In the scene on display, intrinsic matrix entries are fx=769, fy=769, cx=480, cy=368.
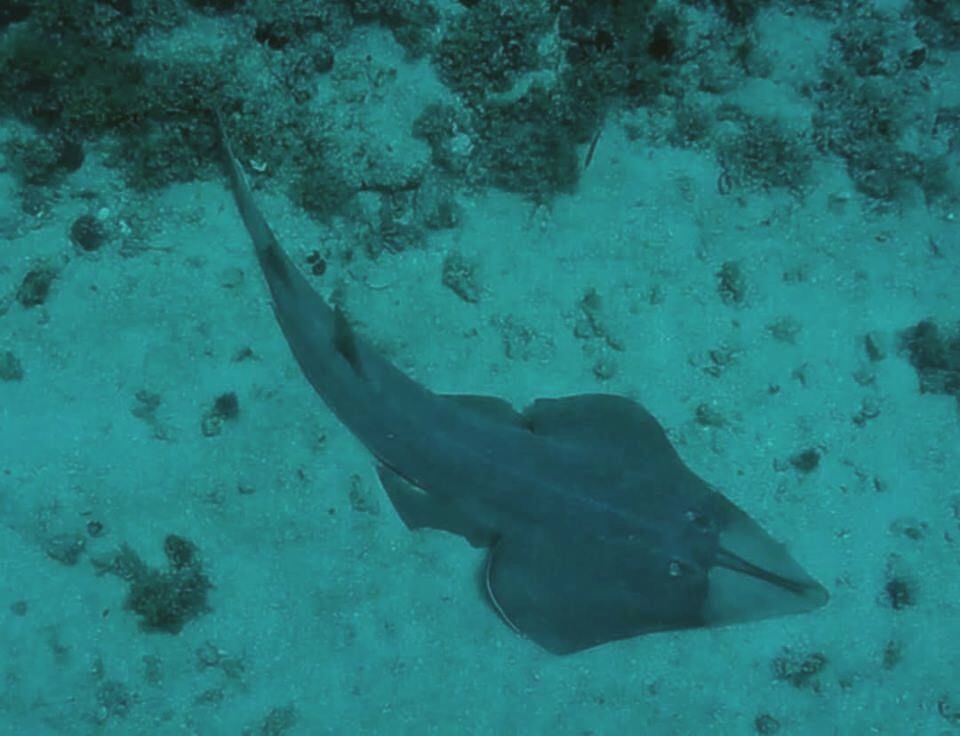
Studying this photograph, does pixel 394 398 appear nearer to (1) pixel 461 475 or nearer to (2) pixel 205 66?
(1) pixel 461 475

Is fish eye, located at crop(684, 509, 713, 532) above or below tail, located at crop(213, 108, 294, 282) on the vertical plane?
below

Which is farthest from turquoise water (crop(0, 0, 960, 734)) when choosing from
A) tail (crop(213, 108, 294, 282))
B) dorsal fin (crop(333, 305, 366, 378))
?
dorsal fin (crop(333, 305, 366, 378))

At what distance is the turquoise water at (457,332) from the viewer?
5461 millimetres

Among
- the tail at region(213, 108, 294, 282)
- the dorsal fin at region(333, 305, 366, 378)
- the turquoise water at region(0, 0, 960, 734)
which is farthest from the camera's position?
the tail at region(213, 108, 294, 282)

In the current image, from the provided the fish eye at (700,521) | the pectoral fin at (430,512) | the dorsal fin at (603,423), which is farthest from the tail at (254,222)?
the fish eye at (700,521)

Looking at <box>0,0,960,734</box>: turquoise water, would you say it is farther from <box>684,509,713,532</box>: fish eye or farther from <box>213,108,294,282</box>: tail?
<box>684,509,713,532</box>: fish eye

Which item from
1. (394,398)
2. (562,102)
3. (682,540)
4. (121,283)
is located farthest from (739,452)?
(121,283)

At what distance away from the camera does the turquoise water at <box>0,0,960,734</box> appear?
5.46 meters

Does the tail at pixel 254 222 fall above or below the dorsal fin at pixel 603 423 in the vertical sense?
above

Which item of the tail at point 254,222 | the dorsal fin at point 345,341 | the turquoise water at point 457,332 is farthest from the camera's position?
the tail at point 254,222

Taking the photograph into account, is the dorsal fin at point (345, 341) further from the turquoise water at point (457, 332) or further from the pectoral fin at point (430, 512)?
the pectoral fin at point (430, 512)

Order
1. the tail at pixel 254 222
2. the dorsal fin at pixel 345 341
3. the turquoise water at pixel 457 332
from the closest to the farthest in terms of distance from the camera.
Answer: the dorsal fin at pixel 345 341 < the turquoise water at pixel 457 332 < the tail at pixel 254 222

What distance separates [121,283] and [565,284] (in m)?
3.42

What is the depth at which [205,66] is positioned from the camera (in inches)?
233
